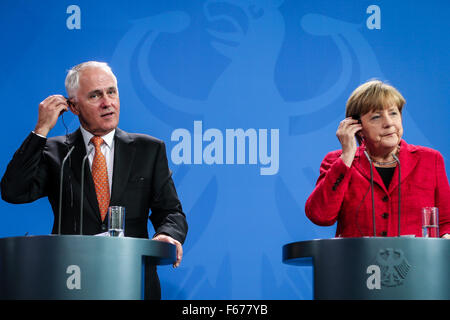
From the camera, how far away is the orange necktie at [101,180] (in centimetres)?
312

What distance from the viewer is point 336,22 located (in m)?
4.35

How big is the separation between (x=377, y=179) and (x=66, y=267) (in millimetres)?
1572

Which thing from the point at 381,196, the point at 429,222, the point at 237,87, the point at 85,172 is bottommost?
the point at 429,222

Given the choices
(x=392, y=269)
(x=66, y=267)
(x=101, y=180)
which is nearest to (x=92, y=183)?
(x=101, y=180)

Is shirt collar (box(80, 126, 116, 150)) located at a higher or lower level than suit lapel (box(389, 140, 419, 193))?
higher

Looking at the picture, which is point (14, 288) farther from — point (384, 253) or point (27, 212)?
point (27, 212)

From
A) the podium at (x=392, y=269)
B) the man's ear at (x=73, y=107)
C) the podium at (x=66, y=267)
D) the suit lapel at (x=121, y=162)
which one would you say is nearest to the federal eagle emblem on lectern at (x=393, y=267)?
the podium at (x=392, y=269)

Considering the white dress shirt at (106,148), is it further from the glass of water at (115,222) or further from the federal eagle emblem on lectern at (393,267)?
the federal eagle emblem on lectern at (393,267)

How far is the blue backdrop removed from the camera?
13.8 feet

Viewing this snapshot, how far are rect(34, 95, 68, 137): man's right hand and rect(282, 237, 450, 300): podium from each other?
1511 millimetres

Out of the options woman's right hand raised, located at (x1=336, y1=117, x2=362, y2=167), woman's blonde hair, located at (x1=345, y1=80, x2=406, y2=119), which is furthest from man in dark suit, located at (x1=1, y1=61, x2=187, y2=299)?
woman's blonde hair, located at (x1=345, y1=80, x2=406, y2=119)

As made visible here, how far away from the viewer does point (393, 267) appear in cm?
238

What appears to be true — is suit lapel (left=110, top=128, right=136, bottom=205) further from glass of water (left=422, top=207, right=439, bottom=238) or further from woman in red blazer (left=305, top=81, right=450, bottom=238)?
glass of water (left=422, top=207, right=439, bottom=238)

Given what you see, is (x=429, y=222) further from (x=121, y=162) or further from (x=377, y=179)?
(x=121, y=162)
